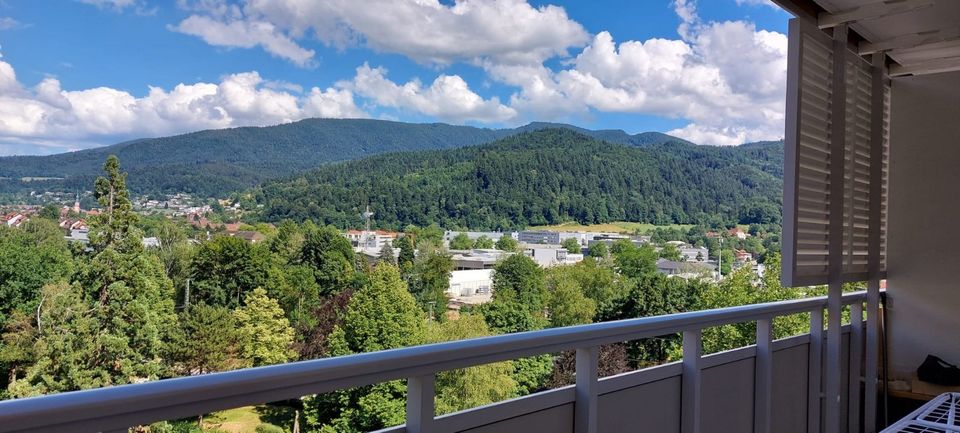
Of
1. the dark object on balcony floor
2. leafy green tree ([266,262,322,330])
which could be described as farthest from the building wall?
leafy green tree ([266,262,322,330])

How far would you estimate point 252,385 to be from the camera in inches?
31.2

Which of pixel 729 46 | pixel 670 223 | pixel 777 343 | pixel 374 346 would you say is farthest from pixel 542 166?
pixel 777 343

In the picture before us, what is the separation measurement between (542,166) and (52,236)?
24019mm

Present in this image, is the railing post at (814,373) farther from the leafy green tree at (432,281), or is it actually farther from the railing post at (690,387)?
the leafy green tree at (432,281)

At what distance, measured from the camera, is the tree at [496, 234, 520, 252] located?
1480 inches

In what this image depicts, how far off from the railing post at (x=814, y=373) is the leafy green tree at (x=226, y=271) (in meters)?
29.8

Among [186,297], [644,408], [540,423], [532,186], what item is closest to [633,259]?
[532,186]

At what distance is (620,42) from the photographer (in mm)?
63812

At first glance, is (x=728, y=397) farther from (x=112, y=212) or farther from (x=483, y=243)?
(x=483, y=243)

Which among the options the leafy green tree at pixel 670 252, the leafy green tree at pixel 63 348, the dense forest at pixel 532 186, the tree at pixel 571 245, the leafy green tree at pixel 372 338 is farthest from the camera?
the tree at pixel 571 245

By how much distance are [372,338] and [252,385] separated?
Result: 27.5 m

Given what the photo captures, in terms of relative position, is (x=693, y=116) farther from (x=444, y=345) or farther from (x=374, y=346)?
(x=444, y=345)

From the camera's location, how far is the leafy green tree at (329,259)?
32062 mm

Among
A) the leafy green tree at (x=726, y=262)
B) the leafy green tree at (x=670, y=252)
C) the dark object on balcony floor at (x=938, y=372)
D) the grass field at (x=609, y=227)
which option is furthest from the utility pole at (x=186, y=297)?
the dark object on balcony floor at (x=938, y=372)
